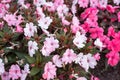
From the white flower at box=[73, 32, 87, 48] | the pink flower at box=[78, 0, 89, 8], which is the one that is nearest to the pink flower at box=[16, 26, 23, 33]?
the white flower at box=[73, 32, 87, 48]

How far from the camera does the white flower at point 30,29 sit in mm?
3273

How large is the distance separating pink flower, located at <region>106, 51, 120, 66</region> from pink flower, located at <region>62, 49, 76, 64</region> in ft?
1.49

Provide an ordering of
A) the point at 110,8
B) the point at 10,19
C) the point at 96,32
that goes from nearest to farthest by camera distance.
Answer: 1. the point at 10,19
2. the point at 96,32
3. the point at 110,8

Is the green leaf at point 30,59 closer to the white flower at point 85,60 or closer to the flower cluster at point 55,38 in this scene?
the flower cluster at point 55,38

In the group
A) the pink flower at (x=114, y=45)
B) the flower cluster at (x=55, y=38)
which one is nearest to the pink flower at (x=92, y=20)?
the flower cluster at (x=55, y=38)

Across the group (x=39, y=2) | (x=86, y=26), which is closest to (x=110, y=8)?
(x=86, y=26)

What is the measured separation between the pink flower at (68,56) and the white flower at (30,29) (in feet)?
1.15

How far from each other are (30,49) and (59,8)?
74 centimetres

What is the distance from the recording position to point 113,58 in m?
3.57

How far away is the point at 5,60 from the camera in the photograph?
10.5 feet

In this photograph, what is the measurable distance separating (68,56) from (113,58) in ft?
1.79

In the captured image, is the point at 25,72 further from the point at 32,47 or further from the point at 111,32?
the point at 111,32

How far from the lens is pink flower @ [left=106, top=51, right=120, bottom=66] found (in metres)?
3.55

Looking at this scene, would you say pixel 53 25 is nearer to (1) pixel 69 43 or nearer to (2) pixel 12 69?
(1) pixel 69 43
